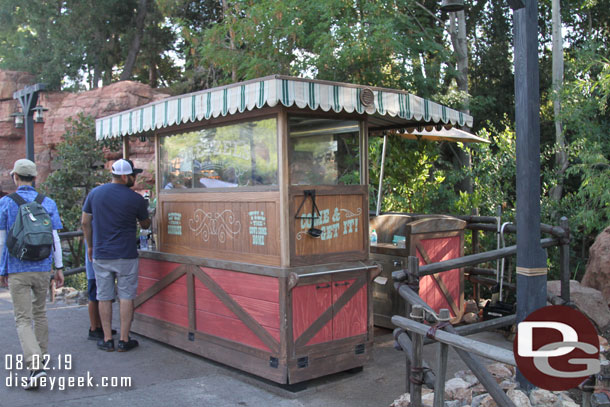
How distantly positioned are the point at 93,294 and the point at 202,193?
70.9 inches

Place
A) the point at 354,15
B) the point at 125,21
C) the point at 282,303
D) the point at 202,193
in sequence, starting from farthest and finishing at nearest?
the point at 125,21, the point at 354,15, the point at 202,193, the point at 282,303

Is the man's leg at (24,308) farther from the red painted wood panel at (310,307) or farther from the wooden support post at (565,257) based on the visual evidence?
the wooden support post at (565,257)

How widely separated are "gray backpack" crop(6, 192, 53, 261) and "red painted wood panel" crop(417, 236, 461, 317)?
153 inches

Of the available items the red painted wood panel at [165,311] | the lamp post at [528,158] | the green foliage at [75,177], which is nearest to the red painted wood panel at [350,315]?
the lamp post at [528,158]

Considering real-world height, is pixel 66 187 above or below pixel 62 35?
below

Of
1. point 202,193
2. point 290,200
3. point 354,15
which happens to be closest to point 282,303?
point 290,200

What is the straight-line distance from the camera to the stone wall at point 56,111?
17.7m

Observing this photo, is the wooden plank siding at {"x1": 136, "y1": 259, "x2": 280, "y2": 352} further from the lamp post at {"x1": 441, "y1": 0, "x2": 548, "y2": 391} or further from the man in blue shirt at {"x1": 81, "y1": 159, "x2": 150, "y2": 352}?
the lamp post at {"x1": 441, "y1": 0, "x2": 548, "y2": 391}

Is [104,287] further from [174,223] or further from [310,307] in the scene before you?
[310,307]

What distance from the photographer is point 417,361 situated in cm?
355

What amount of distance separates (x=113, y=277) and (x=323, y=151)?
2704mm

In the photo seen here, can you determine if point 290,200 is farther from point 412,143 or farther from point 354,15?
point 354,15

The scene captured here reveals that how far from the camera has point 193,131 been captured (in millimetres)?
6293

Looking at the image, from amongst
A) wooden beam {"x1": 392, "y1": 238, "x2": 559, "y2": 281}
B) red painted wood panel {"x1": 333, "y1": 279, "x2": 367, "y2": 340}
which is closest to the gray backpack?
red painted wood panel {"x1": 333, "y1": 279, "x2": 367, "y2": 340}
